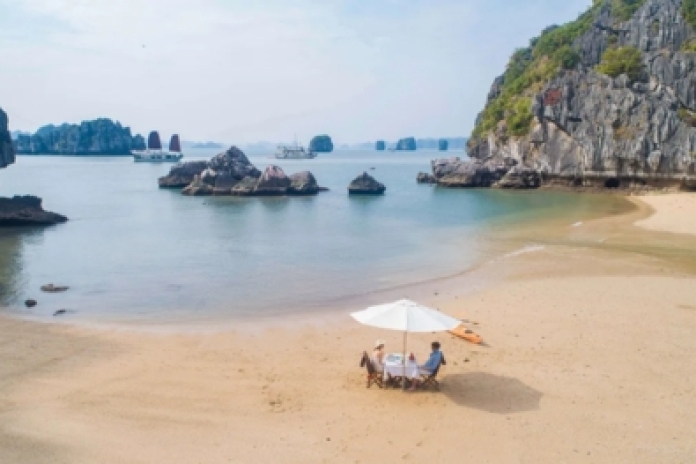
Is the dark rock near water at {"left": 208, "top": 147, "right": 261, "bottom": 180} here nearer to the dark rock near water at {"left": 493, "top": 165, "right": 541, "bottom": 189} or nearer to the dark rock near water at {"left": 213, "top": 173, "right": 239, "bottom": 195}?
the dark rock near water at {"left": 213, "top": 173, "right": 239, "bottom": 195}

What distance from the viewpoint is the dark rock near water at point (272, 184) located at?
81.4 m

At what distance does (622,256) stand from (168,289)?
24206 mm

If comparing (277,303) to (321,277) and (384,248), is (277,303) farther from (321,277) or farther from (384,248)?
(384,248)

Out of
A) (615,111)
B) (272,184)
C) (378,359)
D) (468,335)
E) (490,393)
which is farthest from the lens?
(272,184)

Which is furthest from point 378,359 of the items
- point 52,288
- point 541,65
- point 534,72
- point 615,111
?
point 541,65

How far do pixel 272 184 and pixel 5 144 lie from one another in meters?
34.6

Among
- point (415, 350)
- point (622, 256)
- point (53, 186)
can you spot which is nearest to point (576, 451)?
point (415, 350)

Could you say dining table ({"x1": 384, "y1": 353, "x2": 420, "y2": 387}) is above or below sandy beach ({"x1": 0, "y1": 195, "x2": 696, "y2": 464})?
above

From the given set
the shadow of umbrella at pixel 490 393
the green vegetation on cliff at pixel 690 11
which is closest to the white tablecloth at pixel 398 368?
the shadow of umbrella at pixel 490 393

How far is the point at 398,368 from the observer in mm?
14445

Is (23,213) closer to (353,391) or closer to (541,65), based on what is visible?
(353,391)

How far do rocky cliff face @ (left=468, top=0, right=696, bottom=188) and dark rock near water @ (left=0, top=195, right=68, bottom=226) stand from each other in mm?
61087

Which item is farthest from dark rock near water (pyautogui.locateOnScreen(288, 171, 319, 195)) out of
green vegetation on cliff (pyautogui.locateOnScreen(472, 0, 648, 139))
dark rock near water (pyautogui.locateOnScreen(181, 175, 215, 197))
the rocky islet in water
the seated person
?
the seated person

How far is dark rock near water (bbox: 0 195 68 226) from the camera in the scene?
162ft
